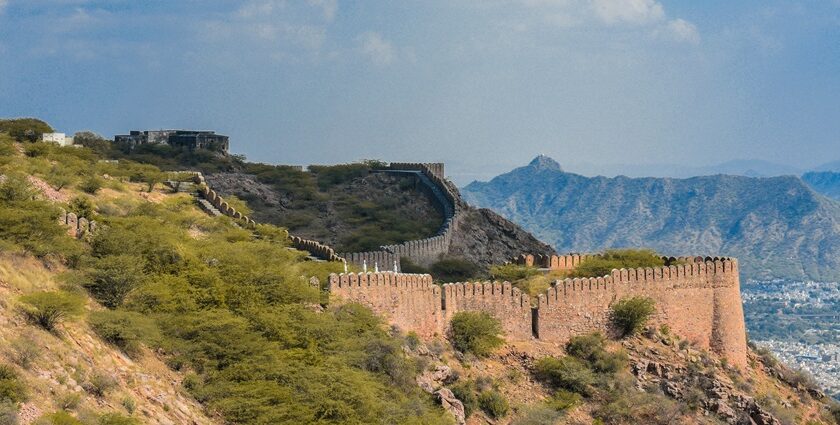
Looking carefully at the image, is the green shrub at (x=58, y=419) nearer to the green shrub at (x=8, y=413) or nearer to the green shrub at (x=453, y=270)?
the green shrub at (x=8, y=413)

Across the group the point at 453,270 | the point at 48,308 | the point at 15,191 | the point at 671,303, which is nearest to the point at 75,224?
the point at 15,191

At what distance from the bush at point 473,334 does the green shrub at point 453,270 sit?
1739cm

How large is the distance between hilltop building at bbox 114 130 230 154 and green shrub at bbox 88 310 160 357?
4886 centimetres

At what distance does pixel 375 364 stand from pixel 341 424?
175 inches

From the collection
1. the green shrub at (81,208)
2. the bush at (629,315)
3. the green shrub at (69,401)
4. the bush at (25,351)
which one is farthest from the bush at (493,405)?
the green shrub at (69,401)

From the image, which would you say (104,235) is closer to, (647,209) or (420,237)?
(420,237)

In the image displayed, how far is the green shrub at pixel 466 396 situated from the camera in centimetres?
3309

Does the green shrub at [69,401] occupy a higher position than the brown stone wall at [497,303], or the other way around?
the brown stone wall at [497,303]

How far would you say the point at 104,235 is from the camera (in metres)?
31.8

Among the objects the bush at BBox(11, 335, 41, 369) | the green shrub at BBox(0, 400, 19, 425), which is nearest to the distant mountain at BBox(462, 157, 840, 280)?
the bush at BBox(11, 335, 41, 369)

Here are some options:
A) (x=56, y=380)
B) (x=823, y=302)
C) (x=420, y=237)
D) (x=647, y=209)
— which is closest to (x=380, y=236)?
(x=420, y=237)

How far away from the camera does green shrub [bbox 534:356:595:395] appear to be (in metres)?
35.7

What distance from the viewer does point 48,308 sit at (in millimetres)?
24781

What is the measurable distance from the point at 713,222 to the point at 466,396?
6028 inches
